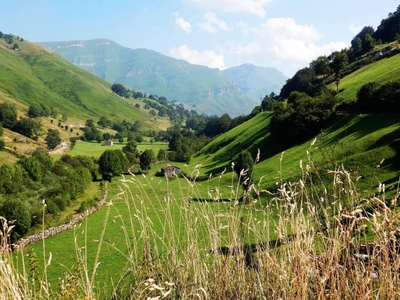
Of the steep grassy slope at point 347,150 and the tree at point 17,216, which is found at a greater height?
the tree at point 17,216

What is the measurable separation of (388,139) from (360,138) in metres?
5.16

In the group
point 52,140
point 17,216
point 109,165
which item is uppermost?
point 52,140

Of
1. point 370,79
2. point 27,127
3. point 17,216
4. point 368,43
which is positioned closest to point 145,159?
point 17,216

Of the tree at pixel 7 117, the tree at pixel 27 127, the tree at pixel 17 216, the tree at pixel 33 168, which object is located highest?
the tree at pixel 7 117

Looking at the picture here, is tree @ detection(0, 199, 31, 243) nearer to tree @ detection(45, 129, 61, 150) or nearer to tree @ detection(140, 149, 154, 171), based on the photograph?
tree @ detection(140, 149, 154, 171)

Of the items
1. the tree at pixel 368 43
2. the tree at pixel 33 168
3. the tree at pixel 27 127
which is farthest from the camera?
the tree at pixel 27 127

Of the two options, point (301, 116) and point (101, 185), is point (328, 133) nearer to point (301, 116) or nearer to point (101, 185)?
point (301, 116)

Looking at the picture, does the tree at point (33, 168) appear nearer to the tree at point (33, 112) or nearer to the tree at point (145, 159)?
the tree at point (145, 159)

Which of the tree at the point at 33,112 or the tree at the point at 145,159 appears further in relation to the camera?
the tree at the point at 33,112

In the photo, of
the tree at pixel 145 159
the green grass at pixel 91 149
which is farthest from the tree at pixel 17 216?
the green grass at pixel 91 149

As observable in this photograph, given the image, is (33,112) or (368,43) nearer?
(368,43)

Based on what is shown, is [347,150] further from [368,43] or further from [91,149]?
[91,149]

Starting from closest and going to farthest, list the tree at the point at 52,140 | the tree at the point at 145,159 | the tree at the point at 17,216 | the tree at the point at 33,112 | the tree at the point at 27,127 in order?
the tree at the point at 17,216, the tree at the point at 145,159, the tree at the point at 52,140, the tree at the point at 27,127, the tree at the point at 33,112

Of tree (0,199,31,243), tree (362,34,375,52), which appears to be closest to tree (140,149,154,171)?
tree (0,199,31,243)
